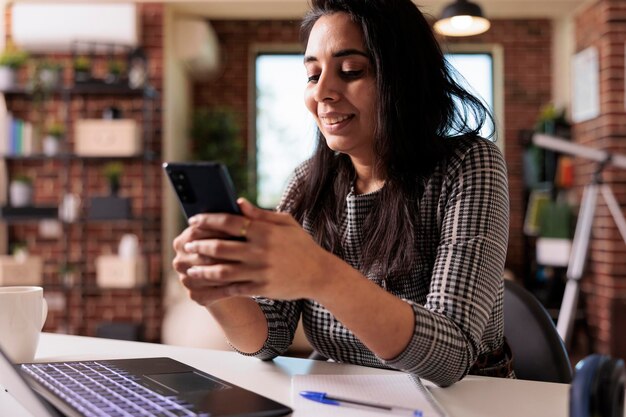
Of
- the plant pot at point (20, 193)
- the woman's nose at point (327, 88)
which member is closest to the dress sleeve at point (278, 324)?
the woman's nose at point (327, 88)

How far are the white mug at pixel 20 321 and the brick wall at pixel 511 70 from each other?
5.16m

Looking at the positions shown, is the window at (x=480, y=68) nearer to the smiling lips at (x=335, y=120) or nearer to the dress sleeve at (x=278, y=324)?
the smiling lips at (x=335, y=120)

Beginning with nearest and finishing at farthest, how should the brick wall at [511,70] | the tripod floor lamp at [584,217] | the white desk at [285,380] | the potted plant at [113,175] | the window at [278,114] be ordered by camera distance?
the white desk at [285,380], the tripod floor lamp at [584,217], the potted plant at [113,175], the brick wall at [511,70], the window at [278,114]

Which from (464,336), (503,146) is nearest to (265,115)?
(503,146)

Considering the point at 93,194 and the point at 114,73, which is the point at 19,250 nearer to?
the point at 93,194

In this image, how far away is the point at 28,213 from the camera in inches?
177

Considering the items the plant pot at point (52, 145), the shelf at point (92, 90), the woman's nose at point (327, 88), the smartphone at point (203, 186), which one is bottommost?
the smartphone at point (203, 186)

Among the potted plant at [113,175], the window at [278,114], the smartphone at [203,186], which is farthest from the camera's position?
the window at [278,114]

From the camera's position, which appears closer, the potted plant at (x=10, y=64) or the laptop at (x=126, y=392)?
the laptop at (x=126, y=392)

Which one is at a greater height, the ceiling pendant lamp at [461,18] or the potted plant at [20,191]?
the ceiling pendant lamp at [461,18]

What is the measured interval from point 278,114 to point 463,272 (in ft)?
Answer: 17.3

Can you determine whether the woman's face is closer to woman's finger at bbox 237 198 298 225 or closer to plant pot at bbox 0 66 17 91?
woman's finger at bbox 237 198 298 225

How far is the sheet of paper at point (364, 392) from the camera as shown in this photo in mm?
779

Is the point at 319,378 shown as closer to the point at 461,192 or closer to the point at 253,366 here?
the point at 253,366
